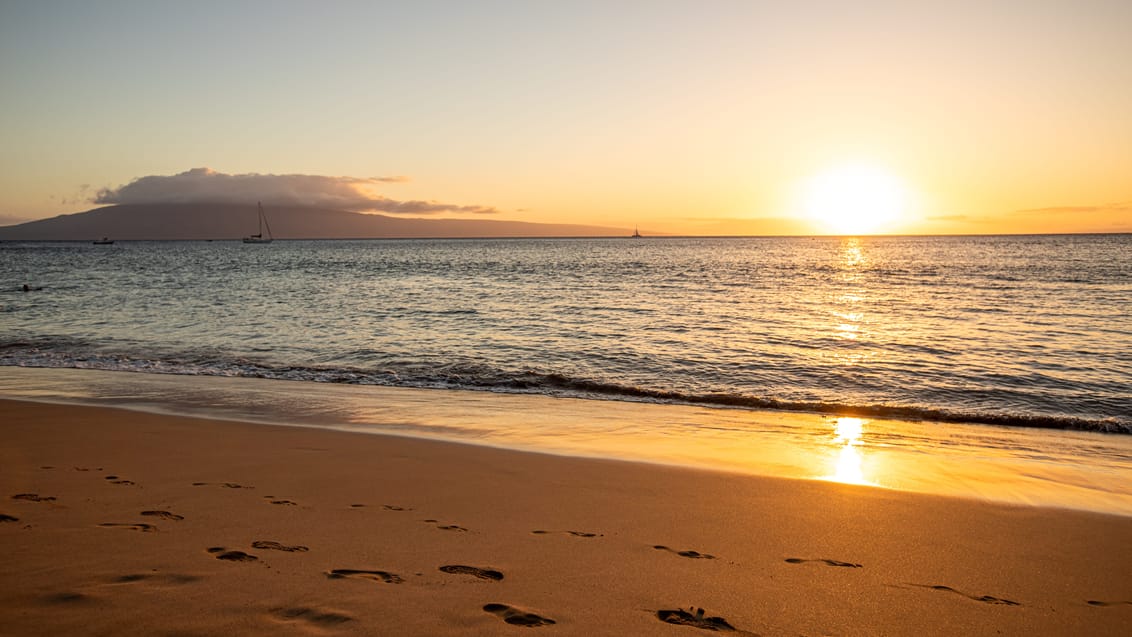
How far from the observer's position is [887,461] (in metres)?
8.58

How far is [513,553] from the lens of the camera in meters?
4.75

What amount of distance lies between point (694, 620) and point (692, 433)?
6.37 m

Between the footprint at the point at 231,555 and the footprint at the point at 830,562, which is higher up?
the footprint at the point at 231,555

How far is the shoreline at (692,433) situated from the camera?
7660 millimetres

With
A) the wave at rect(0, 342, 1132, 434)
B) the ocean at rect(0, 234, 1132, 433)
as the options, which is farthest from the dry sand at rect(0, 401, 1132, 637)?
the ocean at rect(0, 234, 1132, 433)

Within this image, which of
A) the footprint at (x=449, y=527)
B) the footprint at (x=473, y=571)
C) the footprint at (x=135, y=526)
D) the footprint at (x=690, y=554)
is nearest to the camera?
the footprint at (x=473, y=571)

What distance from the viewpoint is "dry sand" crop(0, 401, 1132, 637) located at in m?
3.78

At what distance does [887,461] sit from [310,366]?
518 inches

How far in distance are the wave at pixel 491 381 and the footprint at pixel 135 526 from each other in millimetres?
8986

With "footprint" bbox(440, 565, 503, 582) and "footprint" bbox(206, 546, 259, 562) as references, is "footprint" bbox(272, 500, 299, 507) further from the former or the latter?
"footprint" bbox(440, 565, 503, 582)

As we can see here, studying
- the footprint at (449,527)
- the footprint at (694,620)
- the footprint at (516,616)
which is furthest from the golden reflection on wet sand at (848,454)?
the footprint at (516,616)

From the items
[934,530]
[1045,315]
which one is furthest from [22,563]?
[1045,315]

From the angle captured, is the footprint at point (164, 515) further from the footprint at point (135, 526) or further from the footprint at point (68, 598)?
the footprint at point (68, 598)

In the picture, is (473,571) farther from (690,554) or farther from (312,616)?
(690,554)
